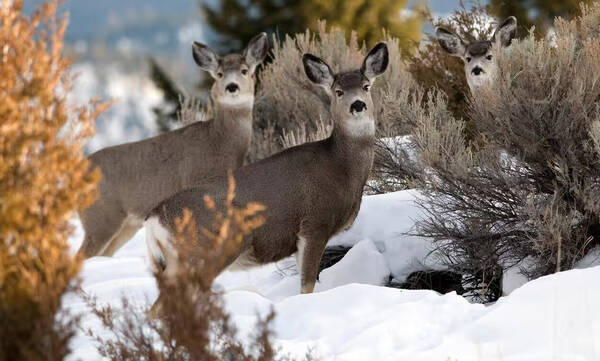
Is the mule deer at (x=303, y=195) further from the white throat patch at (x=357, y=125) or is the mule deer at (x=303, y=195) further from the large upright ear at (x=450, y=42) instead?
the large upright ear at (x=450, y=42)

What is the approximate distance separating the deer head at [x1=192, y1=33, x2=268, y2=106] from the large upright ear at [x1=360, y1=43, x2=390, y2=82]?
5.22 feet

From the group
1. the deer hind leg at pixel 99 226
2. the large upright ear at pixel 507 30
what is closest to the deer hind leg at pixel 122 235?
the deer hind leg at pixel 99 226

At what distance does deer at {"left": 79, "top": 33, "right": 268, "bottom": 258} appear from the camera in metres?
8.17

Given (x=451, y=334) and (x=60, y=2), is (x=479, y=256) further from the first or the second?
(x=60, y=2)

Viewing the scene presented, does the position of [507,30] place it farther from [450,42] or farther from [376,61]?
[376,61]

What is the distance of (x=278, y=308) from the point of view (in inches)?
216

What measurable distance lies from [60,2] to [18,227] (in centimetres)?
94

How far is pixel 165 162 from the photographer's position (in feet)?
27.3

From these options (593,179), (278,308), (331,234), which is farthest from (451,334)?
(593,179)

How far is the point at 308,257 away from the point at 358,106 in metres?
1.16

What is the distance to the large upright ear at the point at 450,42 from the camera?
9.81 meters

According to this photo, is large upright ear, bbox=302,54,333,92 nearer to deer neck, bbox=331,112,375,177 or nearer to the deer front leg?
deer neck, bbox=331,112,375,177

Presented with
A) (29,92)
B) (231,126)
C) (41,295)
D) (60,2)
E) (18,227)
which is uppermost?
(231,126)

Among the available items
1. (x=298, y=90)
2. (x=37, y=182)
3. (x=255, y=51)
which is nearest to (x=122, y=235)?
(x=255, y=51)
